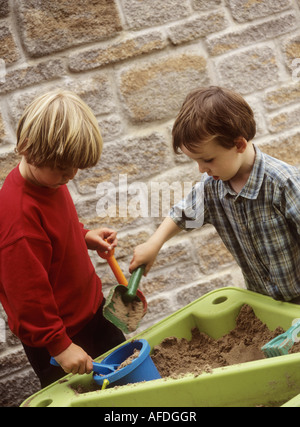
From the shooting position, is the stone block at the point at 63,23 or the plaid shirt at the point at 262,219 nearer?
the plaid shirt at the point at 262,219

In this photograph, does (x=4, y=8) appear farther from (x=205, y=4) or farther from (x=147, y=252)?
(x=147, y=252)

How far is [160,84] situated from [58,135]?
0.98m

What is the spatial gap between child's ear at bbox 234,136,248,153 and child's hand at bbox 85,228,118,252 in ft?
1.62

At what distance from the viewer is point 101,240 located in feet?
5.13

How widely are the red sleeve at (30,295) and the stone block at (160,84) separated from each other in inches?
39.5

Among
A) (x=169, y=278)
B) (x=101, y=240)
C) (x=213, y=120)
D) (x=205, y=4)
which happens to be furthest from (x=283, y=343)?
(x=205, y=4)

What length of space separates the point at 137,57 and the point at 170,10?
24 cm

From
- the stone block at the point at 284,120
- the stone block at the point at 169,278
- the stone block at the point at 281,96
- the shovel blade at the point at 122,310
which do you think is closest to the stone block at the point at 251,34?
the stone block at the point at 281,96

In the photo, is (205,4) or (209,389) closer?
(209,389)

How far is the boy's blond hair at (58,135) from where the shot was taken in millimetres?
1212

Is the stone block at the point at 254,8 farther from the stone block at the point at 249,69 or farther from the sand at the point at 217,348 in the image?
the sand at the point at 217,348

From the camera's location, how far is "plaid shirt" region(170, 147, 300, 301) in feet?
4.23

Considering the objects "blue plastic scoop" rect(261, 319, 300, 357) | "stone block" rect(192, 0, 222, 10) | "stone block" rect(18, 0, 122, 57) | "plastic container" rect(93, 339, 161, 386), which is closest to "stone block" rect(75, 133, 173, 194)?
"stone block" rect(18, 0, 122, 57)

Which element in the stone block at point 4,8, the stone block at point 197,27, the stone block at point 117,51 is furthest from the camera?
the stone block at point 197,27
